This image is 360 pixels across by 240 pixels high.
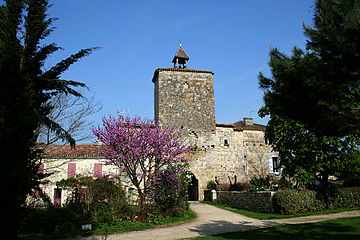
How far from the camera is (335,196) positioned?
13062 millimetres

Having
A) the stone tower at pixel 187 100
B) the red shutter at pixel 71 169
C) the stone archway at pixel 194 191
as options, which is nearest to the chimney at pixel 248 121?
the stone tower at pixel 187 100

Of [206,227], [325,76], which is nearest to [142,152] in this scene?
[206,227]

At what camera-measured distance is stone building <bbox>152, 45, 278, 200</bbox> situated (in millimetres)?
21250

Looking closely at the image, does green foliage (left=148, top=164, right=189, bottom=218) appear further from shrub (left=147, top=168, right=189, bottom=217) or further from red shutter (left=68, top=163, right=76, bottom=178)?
red shutter (left=68, top=163, right=76, bottom=178)

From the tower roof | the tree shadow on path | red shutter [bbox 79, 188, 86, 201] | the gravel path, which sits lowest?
the gravel path

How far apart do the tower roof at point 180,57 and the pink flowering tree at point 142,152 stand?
12108 millimetres

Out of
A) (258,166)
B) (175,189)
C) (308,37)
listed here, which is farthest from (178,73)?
(308,37)

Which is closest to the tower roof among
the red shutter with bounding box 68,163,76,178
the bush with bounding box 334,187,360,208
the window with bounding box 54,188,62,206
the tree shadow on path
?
the red shutter with bounding box 68,163,76,178

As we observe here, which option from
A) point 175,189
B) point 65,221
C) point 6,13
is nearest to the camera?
point 6,13

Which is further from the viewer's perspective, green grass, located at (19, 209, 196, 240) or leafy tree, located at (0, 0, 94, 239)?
green grass, located at (19, 209, 196, 240)

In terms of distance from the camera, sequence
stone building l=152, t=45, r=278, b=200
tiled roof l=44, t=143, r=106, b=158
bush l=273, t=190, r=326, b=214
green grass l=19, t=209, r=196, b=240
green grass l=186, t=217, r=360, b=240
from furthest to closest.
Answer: stone building l=152, t=45, r=278, b=200, tiled roof l=44, t=143, r=106, b=158, bush l=273, t=190, r=326, b=214, green grass l=19, t=209, r=196, b=240, green grass l=186, t=217, r=360, b=240

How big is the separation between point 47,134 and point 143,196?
6.51m

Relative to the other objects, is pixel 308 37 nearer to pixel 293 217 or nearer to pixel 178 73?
pixel 293 217

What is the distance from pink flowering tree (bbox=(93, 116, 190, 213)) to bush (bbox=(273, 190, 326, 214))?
15.6 feet
